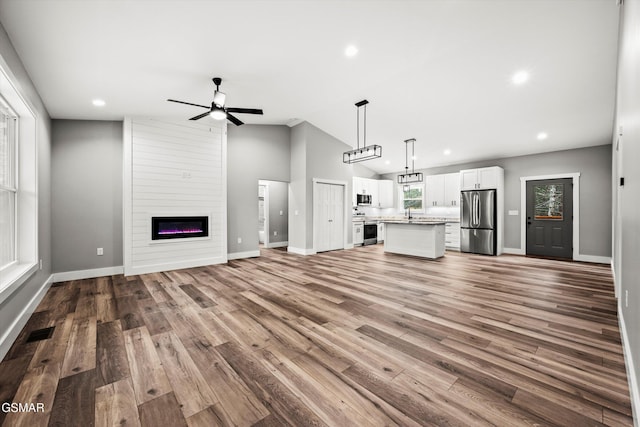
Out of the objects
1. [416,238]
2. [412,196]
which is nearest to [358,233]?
[416,238]

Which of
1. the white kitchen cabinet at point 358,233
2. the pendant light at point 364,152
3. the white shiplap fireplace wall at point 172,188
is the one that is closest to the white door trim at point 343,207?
the white kitchen cabinet at point 358,233

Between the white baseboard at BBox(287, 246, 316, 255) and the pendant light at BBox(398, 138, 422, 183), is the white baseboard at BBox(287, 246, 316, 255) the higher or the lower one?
the lower one

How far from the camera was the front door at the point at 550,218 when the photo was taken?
656 centimetres

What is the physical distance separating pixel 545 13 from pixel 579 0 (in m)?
0.28

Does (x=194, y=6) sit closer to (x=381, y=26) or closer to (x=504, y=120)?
(x=381, y=26)

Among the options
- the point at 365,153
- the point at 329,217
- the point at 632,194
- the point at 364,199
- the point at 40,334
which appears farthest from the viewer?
the point at 364,199

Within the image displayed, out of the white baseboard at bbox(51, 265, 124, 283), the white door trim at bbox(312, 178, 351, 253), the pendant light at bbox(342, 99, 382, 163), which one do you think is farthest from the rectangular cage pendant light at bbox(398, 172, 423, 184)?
the white baseboard at bbox(51, 265, 124, 283)

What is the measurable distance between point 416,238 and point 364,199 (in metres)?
2.78

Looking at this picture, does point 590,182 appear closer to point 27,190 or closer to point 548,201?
point 548,201

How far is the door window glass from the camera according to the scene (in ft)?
22.0

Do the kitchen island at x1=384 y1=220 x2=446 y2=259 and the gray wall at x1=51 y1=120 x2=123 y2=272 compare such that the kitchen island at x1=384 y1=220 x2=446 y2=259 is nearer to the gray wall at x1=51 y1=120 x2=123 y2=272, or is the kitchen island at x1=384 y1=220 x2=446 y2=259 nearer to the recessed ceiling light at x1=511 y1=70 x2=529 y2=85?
the recessed ceiling light at x1=511 y1=70 x2=529 y2=85

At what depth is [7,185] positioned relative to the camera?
9.98ft

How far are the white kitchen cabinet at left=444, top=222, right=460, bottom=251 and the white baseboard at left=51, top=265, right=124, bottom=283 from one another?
7965mm

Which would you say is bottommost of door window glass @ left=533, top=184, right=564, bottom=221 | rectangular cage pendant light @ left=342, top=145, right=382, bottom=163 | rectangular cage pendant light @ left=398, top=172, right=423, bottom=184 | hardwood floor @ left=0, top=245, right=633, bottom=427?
hardwood floor @ left=0, top=245, right=633, bottom=427
